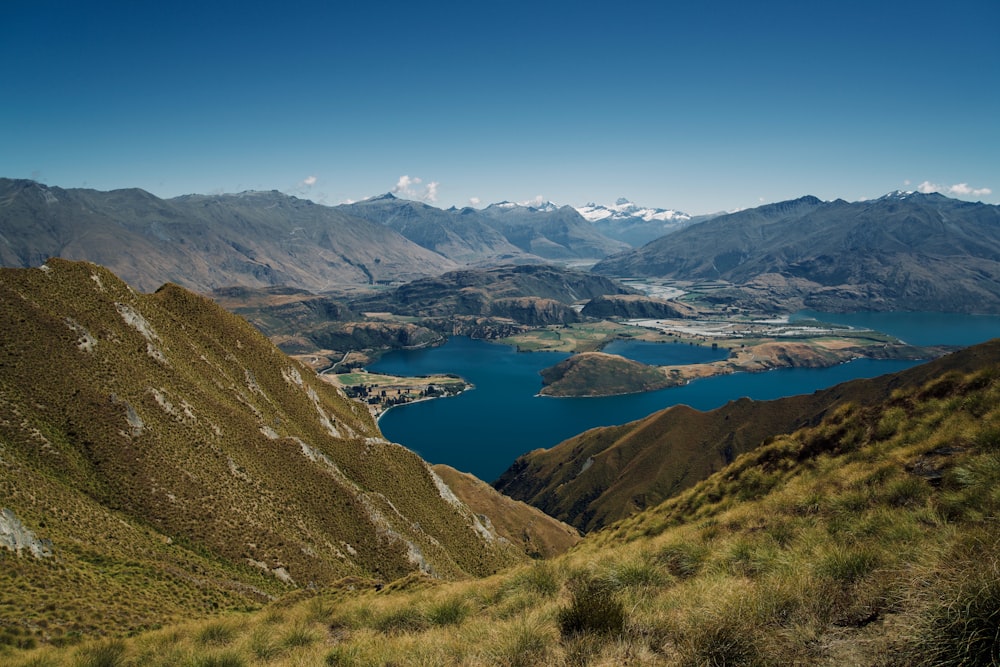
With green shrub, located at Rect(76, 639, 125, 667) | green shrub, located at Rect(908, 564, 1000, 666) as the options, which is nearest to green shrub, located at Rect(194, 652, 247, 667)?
green shrub, located at Rect(76, 639, 125, 667)

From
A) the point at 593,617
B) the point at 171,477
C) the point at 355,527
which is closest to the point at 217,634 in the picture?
the point at 593,617

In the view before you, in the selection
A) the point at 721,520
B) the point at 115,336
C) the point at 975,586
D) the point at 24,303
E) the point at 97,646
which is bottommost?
the point at 97,646

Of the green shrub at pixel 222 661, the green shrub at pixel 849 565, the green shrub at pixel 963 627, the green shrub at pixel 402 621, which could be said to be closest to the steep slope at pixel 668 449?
the green shrub at pixel 402 621

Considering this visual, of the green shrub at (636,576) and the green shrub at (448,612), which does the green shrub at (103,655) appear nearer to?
the green shrub at (448,612)

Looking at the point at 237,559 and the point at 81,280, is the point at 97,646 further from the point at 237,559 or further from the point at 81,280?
the point at 81,280

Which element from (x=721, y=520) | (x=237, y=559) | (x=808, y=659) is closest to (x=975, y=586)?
(x=808, y=659)

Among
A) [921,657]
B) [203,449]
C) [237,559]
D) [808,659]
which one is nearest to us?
[921,657]
